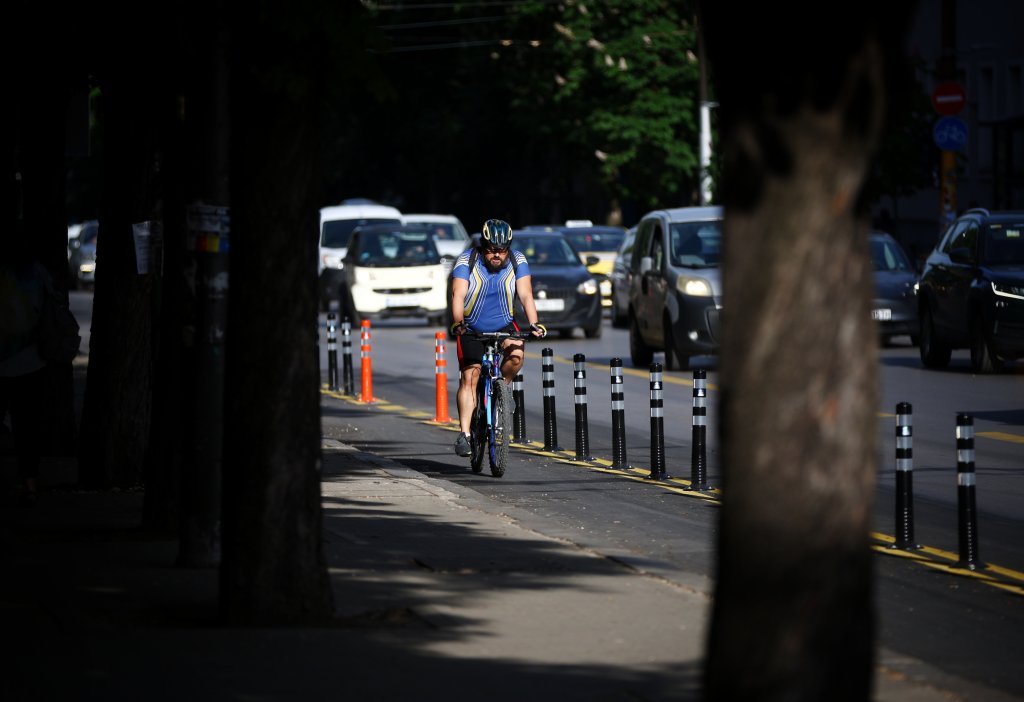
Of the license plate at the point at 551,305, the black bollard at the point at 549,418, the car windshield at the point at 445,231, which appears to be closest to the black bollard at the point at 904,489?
the black bollard at the point at 549,418

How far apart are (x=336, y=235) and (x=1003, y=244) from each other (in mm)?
22335

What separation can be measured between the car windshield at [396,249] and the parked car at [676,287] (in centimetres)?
1076

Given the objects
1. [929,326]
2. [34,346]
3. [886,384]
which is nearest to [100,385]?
[34,346]

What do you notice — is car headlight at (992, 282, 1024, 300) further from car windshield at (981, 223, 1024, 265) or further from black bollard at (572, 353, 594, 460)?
black bollard at (572, 353, 594, 460)

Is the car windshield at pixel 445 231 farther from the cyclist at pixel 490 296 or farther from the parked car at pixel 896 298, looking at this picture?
the cyclist at pixel 490 296

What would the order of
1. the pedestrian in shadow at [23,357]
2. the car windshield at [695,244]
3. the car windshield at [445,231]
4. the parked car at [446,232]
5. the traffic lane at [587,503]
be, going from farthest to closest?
1. the car windshield at [445,231]
2. the parked car at [446,232]
3. the car windshield at [695,244]
4. the pedestrian in shadow at [23,357]
5. the traffic lane at [587,503]

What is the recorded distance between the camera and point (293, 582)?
8.35 m

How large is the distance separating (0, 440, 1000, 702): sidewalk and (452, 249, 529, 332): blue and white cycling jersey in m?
3.44

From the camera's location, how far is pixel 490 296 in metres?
15.3

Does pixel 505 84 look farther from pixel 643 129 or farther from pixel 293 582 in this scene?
pixel 293 582

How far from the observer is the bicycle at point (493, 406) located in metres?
14.9

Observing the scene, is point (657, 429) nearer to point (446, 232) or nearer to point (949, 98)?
point (949, 98)

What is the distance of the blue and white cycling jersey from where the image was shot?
1530cm

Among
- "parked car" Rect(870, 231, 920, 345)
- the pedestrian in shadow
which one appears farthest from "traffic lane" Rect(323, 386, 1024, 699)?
"parked car" Rect(870, 231, 920, 345)
